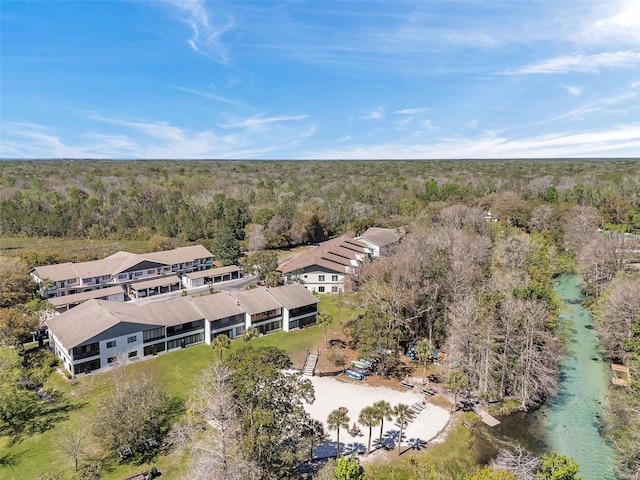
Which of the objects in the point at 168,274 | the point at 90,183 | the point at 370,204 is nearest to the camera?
the point at 168,274

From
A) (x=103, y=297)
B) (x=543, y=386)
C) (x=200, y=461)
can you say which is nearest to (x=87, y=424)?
(x=200, y=461)

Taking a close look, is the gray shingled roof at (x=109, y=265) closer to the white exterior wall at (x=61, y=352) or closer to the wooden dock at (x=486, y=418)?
the white exterior wall at (x=61, y=352)

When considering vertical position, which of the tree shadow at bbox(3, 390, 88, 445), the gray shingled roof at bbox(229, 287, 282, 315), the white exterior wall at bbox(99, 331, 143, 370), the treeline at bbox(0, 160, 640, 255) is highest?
the treeline at bbox(0, 160, 640, 255)

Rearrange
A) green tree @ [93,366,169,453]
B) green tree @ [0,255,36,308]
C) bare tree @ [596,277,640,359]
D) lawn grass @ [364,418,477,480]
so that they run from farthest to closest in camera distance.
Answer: green tree @ [0,255,36,308], bare tree @ [596,277,640,359], green tree @ [93,366,169,453], lawn grass @ [364,418,477,480]

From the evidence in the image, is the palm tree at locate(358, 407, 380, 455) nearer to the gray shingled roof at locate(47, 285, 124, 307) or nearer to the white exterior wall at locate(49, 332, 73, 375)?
the white exterior wall at locate(49, 332, 73, 375)

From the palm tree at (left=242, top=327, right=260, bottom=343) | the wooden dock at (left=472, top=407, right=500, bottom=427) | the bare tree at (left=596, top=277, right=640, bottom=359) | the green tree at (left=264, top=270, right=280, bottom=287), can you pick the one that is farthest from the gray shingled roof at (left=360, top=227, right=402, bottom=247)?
the wooden dock at (left=472, top=407, right=500, bottom=427)

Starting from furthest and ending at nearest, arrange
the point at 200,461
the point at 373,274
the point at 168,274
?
the point at 168,274 < the point at 373,274 < the point at 200,461

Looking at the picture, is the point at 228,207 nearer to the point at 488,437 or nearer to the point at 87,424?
the point at 87,424
